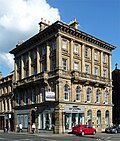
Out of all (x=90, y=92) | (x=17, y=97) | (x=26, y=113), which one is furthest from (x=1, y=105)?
(x=90, y=92)

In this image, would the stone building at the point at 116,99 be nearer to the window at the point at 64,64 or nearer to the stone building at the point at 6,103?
the window at the point at 64,64

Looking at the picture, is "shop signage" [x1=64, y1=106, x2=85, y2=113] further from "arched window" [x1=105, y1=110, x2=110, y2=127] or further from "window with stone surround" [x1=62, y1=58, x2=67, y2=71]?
"arched window" [x1=105, y1=110, x2=110, y2=127]

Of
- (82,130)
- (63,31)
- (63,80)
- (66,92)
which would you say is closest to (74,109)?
(66,92)

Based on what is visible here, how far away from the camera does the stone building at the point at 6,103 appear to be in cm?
5634

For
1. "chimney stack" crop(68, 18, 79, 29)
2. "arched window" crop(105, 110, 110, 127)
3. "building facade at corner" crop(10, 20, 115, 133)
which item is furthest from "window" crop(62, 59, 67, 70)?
"arched window" crop(105, 110, 110, 127)

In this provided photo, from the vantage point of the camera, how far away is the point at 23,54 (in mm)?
53406

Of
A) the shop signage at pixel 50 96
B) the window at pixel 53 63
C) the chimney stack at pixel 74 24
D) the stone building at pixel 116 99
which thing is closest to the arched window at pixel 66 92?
the shop signage at pixel 50 96

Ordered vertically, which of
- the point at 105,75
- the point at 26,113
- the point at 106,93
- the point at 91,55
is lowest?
the point at 26,113

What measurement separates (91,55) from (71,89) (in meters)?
8.72

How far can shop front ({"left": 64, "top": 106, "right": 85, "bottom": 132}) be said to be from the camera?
42.4 metres

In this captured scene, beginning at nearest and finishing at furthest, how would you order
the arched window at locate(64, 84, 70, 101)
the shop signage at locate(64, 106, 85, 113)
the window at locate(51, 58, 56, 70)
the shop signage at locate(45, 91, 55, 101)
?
the shop signage at locate(45, 91, 55, 101) → the shop signage at locate(64, 106, 85, 113) → the arched window at locate(64, 84, 70, 101) → the window at locate(51, 58, 56, 70)

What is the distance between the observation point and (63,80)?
4225cm

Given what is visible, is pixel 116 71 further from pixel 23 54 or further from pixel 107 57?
pixel 23 54

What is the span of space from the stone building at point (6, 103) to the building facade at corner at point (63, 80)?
3.86 meters
